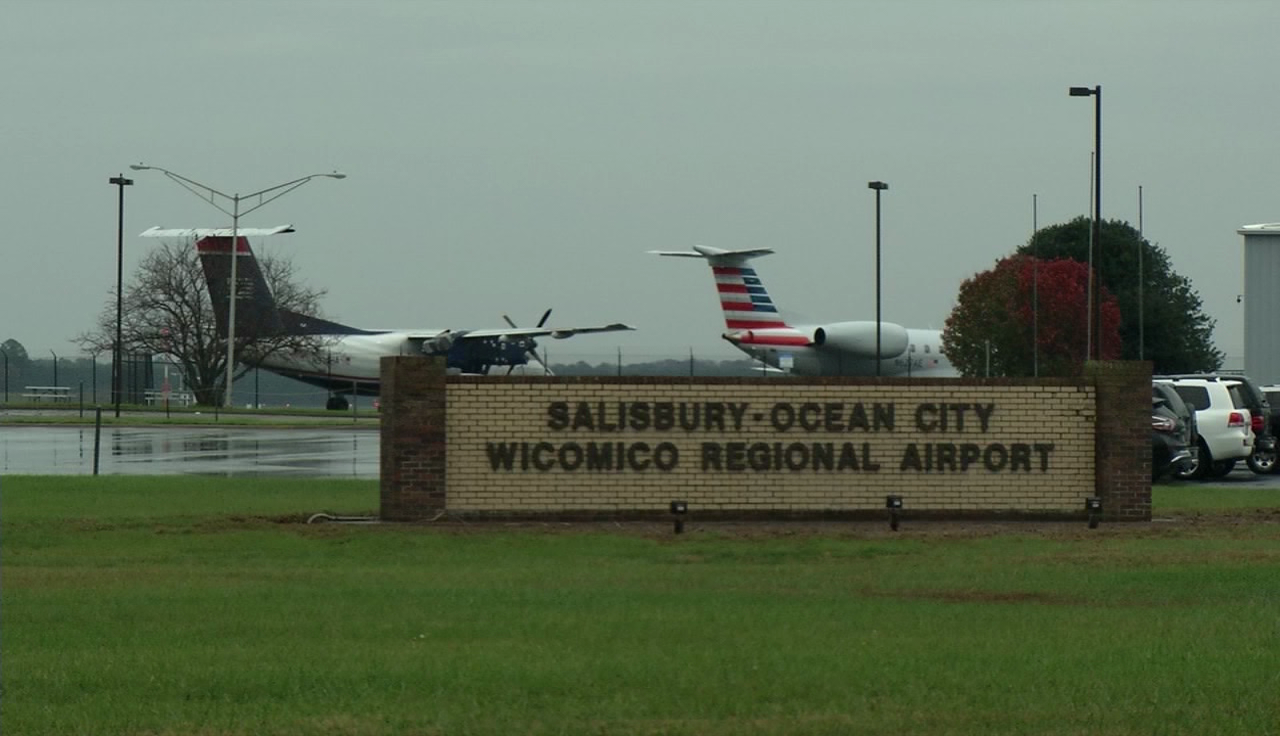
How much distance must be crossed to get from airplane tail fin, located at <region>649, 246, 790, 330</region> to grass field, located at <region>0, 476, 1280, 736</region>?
1686 inches

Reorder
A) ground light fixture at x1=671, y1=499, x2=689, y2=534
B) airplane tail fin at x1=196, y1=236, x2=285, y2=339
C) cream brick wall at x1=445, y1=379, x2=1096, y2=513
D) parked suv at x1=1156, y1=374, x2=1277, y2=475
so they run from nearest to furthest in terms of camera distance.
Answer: ground light fixture at x1=671, y1=499, x2=689, y2=534 → cream brick wall at x1=445, y1=379, x2=1096, y2=513 → parked suv at x1=1156, y1=374, x2=1277, y2=475 → airplane tail fin at x1=196, y1=236, x2=285, y2=339

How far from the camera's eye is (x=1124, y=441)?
22.0 m

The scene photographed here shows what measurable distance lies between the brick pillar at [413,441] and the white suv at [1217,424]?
15.3 metres

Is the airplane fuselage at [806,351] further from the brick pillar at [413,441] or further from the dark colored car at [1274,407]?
the brick pillar at [413,441]

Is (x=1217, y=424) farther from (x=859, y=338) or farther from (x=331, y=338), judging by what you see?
(x=331, y=338)

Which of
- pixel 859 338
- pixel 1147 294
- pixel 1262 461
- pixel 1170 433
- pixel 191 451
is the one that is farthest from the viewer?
pixel 1147 294

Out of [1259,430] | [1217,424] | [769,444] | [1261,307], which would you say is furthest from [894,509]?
[1261,307]

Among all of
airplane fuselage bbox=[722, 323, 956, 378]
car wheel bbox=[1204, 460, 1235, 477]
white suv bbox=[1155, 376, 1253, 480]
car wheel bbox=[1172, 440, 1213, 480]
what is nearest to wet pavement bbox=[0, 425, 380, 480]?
car wheel bbox=[1172, 440, 1213, 480]

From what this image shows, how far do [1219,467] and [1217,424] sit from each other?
1.02 meters

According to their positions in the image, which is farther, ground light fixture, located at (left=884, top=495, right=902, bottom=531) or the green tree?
the green tree

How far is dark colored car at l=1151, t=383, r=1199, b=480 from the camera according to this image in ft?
100.0

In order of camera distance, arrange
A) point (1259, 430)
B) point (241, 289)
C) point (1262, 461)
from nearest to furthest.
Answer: point (1259, 430) → point (1262, 461) → point (241, 289)

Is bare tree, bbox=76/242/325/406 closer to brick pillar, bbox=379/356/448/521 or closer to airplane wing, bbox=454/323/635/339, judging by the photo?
airplane wing, bbox=454/323/635/339

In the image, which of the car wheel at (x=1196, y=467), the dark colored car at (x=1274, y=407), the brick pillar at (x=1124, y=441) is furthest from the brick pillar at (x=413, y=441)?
the dark colored car at (x=1274, y=407)
